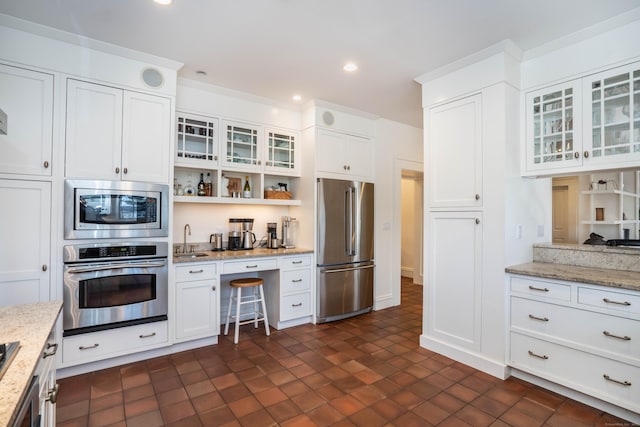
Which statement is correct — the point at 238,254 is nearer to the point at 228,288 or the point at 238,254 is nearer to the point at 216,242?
the point at 216,242

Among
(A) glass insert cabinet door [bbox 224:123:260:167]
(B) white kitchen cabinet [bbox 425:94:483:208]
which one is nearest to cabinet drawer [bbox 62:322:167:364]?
(A) glass insert cabinet door [bbox 224:123:260:167]

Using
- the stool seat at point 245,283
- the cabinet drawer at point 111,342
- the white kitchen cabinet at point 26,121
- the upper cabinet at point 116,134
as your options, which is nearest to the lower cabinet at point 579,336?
the stool seat at point 245,283

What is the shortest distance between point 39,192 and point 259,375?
7.41 feet

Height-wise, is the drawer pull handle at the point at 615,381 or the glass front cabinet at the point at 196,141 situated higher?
the glass front cabinet at the point at 196,141

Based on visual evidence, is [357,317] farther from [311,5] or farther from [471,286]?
[311,5]

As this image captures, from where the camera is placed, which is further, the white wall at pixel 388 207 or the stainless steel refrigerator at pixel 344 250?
the white wall at pixel 388 207

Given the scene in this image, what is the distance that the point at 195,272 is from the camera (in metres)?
3.13

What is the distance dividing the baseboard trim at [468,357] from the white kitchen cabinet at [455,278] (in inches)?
2.2

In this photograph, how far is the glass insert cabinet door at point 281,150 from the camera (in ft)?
13.1

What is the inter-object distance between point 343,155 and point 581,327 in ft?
9.56

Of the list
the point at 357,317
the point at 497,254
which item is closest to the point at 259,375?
the point at 357,317

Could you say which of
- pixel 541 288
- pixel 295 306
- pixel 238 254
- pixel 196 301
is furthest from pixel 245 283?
pixel 541 288

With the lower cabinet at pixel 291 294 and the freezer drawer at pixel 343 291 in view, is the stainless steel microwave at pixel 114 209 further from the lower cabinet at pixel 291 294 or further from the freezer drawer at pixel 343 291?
the freezer drawer at pixel 343 291

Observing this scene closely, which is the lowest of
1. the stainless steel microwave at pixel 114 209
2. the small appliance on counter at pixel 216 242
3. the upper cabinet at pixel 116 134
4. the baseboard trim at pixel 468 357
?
the baseboard trim at pixel 468 357
